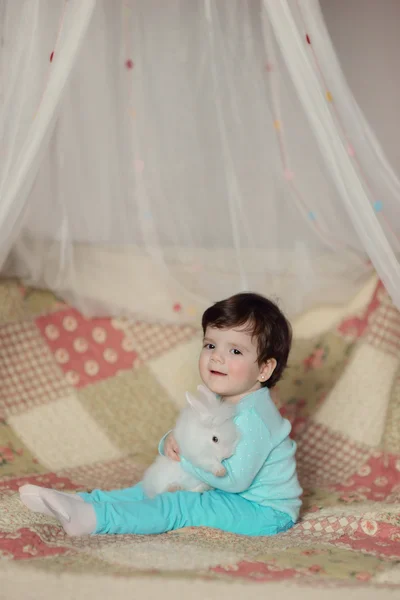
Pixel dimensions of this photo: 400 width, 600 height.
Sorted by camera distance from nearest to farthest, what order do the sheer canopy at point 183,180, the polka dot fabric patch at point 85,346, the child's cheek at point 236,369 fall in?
the child's cheek at point 236,369, the sheer canopy at point 183,180, the polka dot fabric patch at point 85,346

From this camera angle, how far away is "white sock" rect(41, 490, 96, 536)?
1978 mm

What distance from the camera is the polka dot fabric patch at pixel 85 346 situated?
9.93 feet

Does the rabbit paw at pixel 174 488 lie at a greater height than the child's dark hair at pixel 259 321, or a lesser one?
lesser

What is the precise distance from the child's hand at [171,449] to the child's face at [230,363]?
0.57ft

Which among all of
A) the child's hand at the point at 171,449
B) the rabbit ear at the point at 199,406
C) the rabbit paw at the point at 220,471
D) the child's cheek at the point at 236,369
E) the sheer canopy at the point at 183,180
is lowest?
the rabbit paw at the point at 220,471

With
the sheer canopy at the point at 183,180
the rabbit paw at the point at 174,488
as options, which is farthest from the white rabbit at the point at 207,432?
the sheer canopy at the point at 183,180

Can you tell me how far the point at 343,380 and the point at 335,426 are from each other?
181 mm

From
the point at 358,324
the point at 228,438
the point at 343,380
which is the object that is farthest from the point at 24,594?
the point at 358,324

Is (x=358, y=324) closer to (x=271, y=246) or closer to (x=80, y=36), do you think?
(x=271, y=246)

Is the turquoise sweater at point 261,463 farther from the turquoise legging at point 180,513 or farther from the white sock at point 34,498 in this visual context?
the white sock at point 34,498

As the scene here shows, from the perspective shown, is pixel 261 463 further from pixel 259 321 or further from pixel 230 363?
pixel 259 321

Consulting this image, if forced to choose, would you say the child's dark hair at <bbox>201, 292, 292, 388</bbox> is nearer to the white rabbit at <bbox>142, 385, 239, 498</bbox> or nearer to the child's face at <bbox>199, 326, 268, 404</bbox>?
the child's face at <bbox>199, 326, 268, 404</bbox>

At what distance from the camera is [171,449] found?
2186 mm

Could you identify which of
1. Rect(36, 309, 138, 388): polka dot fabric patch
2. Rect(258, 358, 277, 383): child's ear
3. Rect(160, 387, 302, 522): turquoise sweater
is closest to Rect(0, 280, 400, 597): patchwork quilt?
Rect(36, 309, 138, 388): polka dot fabric patch
